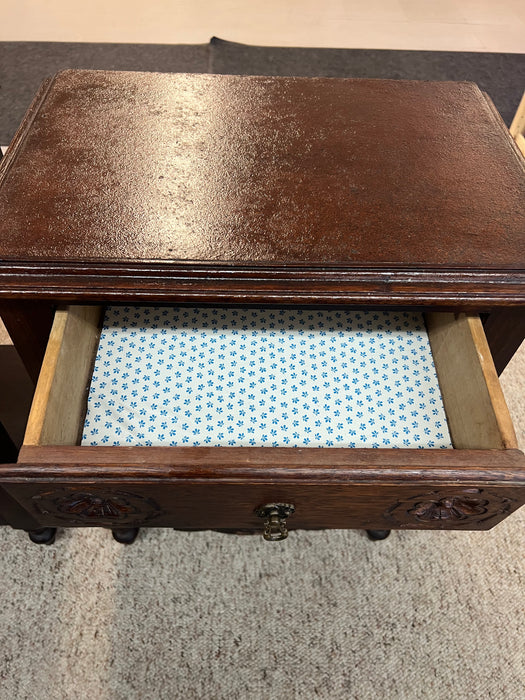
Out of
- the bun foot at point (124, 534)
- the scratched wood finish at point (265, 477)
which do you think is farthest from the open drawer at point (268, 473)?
the bun foot at point (124, 534)

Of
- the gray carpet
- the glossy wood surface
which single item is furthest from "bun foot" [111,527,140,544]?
the glossy wood surface

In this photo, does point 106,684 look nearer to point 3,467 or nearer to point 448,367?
point 3,467

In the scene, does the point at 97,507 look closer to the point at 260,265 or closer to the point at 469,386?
the point at 260,265

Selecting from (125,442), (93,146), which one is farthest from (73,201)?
(125,442)

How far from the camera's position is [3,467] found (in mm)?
553

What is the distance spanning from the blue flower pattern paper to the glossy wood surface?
15 cm

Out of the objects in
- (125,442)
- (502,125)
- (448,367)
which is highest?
(502,125)

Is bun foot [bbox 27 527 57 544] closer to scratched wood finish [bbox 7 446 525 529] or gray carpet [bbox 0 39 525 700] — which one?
gray carpet [bbox 0 39 525 700]

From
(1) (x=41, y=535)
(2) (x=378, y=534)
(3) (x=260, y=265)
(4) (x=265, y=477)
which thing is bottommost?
(1) (x=41, y=535)

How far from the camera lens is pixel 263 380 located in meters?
0.74

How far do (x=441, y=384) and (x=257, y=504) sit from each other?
29cm

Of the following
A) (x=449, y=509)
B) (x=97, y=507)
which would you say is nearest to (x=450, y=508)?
(x=449, y=509)

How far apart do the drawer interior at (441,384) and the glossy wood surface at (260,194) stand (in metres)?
0.07

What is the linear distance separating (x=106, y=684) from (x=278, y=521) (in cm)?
38
